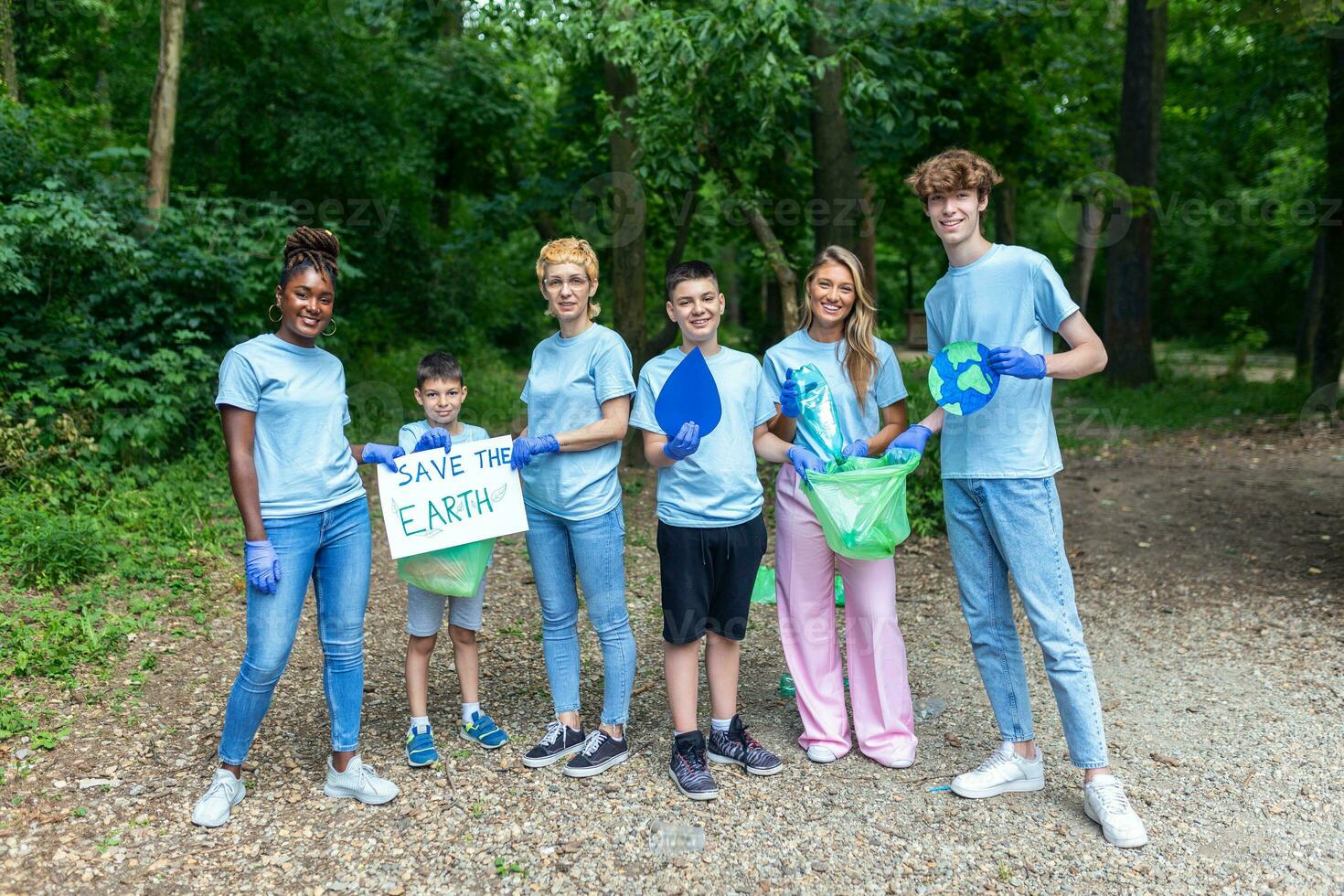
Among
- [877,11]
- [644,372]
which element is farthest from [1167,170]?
[644,372]

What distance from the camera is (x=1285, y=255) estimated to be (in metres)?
24.0

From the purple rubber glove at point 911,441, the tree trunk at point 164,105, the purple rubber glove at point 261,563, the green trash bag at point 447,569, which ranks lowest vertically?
the green trash bag at point 447,569

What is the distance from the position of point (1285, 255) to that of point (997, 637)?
81.8 feet

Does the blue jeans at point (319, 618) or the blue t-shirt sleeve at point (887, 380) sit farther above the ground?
the blue t-shirt sleeve at point (887, 380)

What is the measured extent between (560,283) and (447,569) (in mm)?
1101

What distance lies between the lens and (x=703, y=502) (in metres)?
3.50

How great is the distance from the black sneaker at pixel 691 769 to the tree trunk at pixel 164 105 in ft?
25.5

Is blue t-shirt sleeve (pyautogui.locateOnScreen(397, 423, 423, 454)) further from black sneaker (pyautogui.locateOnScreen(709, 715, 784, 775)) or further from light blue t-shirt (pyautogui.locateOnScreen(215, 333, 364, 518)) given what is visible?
black sneaker (pyautogui.locateOnScreen(709, 715, 784, 775))

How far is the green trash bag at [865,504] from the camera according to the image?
3.45 meters

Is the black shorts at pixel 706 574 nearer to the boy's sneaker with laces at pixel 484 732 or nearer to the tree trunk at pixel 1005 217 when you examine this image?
the boy's sneaker with laces at pixel 484 732

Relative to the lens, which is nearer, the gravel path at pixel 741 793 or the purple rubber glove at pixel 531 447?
the gravel path at pixel 741 793

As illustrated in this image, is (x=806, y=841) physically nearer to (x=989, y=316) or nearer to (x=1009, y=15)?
(x=989, y=316)

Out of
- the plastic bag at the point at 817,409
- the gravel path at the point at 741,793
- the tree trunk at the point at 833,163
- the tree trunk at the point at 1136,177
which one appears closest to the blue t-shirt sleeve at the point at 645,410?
the plastic bag at the point at 817,409

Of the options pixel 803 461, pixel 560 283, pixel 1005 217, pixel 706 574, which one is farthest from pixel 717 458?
pixel 1005 217
